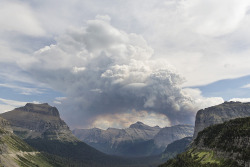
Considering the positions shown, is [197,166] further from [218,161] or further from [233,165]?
[233,165]

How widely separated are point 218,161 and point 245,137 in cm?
3101

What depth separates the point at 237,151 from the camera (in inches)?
7062

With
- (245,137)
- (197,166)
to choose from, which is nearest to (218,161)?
(197,166)

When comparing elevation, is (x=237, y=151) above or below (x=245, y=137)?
below

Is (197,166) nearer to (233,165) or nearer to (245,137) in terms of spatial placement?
(233,165)

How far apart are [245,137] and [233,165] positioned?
29474mm

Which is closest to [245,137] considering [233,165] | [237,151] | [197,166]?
[237,151]

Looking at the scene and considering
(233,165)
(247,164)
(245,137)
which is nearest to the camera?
(247,164)

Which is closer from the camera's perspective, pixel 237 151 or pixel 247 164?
pixel 247 164

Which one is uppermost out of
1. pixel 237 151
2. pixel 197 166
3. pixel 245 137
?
pixel 245 137

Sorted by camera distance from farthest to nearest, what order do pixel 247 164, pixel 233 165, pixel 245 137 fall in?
1. pixel 245 137
2. pixel 233 165
3. pixel 247 164

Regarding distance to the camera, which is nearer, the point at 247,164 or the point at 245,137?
the point at 247,164

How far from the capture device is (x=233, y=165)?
554ft

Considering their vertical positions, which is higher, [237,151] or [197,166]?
[237,151]
